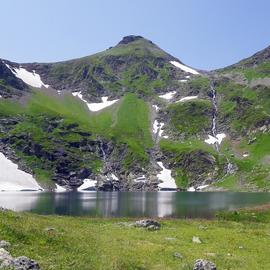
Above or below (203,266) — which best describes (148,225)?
above

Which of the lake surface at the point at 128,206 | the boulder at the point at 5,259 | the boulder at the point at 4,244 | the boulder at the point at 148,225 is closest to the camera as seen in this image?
the boulder at the point at 5,259

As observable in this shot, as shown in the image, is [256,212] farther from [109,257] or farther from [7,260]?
[7,260]

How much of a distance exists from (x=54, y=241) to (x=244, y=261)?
12791mm

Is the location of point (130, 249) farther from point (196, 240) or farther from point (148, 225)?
point (148, 225)

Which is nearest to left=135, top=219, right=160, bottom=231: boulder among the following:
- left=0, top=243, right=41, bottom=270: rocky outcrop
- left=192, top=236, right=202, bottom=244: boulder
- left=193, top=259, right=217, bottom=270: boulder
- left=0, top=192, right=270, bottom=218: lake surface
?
left=192, top=236, right=202, bottom=244: boulder

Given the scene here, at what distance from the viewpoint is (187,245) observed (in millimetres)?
34719

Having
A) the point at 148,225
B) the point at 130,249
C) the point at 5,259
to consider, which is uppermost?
the point at 5,259

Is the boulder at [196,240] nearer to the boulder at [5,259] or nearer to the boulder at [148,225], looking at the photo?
the boulder at [148,225]

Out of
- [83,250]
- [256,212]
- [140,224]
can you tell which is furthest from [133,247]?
[256,212]

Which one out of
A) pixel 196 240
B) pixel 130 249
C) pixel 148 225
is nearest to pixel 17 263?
pixel 130 249

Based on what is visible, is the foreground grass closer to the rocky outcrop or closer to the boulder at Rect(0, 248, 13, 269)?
the boulder at Rect(0, 248, 13, 269)

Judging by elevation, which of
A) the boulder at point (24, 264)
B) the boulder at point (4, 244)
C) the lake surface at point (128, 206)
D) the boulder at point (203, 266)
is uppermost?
the boulder at point (4, 244)

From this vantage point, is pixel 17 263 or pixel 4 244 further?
pixel 4 244

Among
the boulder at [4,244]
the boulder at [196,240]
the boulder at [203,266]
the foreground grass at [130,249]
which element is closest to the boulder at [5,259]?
the foreground grass at [130,249]
